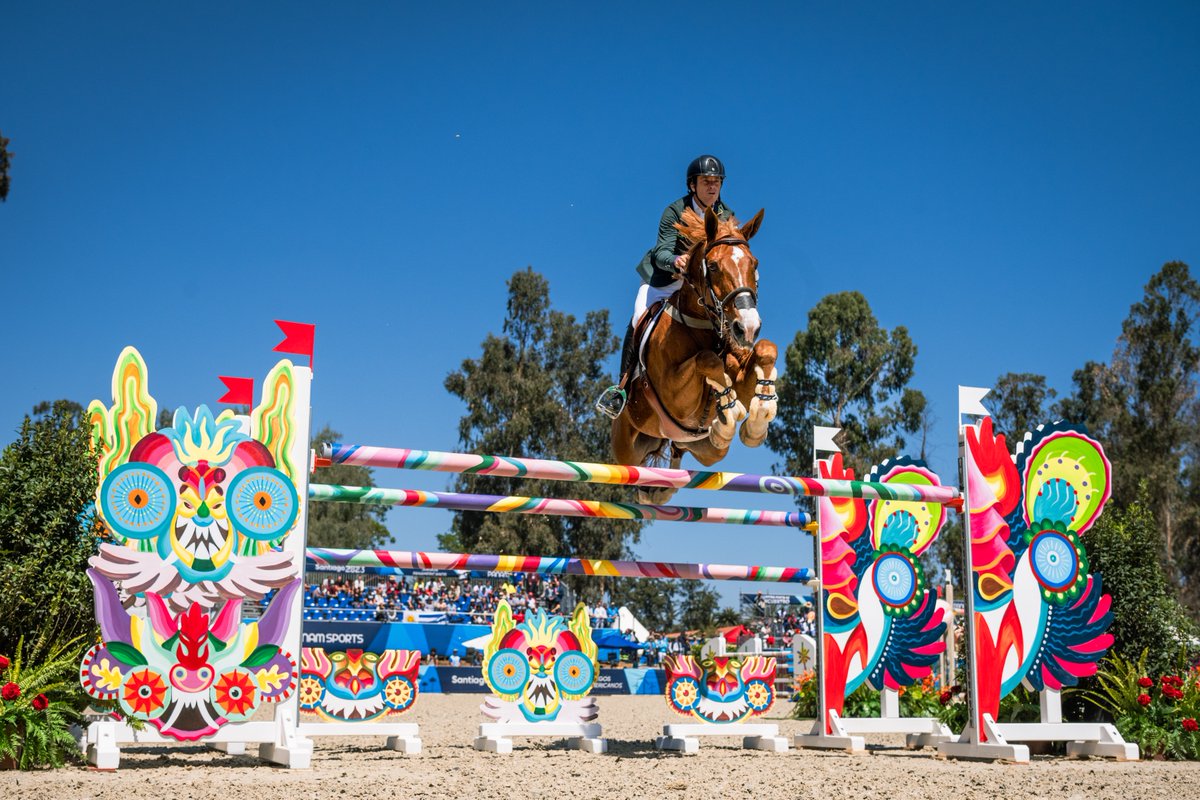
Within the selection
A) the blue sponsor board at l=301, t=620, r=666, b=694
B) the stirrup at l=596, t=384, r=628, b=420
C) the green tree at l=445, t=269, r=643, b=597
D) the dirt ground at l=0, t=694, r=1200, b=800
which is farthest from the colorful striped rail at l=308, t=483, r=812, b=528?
the green tree at l=445, t=269, r=643, b=597

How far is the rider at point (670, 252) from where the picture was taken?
16.6ft

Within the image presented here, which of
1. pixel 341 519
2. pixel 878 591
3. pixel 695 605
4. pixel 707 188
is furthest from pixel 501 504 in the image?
pixel 341 519

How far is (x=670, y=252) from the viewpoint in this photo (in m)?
5.07

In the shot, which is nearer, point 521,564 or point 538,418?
point 521,564

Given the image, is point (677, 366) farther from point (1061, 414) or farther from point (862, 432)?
point (1061, 414)

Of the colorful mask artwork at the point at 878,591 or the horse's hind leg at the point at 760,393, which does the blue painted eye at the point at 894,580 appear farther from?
the horse's hind leg at the point at 760,393

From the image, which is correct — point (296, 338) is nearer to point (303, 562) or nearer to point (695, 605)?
point (303, 562)

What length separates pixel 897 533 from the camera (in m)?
6.97

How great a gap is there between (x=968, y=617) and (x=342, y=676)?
135 inches

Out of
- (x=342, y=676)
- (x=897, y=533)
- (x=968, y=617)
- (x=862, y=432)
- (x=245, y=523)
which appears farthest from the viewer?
(x=862, y=432)

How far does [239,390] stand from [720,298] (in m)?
2.47

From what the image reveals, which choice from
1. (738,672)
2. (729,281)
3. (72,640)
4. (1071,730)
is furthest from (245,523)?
(1071,730)

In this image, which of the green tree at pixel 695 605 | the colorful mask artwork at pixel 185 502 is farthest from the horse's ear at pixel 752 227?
the green tree at pixel 695 605

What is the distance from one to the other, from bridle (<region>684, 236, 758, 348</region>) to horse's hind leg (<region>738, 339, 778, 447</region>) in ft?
0.48
